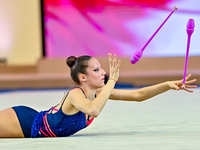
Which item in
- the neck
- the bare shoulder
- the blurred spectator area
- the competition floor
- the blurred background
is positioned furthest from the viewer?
the blurred background

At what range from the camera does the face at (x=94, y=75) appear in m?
1.85

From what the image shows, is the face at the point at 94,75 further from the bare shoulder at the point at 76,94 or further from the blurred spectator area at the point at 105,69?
the blurred spectator area at the point at 105,69

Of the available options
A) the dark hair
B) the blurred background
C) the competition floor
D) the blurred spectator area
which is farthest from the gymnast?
the blurred background

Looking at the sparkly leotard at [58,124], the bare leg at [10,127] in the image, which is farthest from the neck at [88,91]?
the bare leg at [10,127]

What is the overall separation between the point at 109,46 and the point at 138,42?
0.62 metres

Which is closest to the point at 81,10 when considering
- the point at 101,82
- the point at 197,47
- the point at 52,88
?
the point at 52,88

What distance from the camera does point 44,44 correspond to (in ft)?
24.7

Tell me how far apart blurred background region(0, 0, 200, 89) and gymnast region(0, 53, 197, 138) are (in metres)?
4.66

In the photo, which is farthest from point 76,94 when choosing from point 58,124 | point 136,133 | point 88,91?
point 136,133

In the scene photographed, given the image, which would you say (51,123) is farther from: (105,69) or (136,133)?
(105,69)

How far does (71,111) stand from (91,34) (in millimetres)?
5508

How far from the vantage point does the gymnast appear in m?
1.82

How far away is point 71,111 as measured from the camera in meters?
1.88

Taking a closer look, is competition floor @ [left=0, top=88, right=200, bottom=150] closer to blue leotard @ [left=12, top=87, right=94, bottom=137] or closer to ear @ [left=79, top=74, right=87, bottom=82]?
blue leotard @ [left=12, top=87, right=94, bottom=137]
